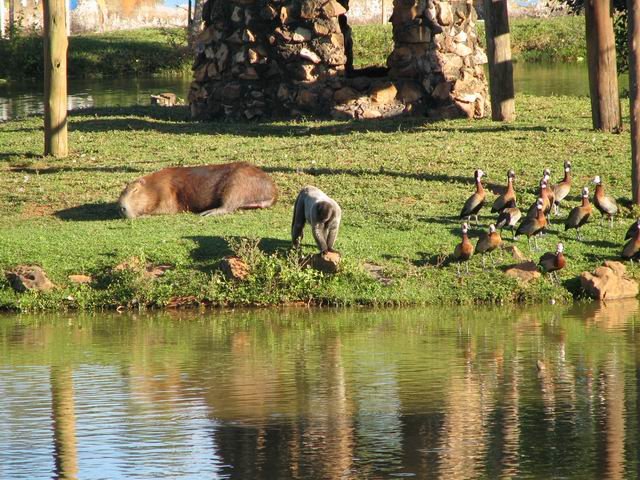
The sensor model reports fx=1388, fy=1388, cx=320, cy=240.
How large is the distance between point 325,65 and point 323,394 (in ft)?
50.2

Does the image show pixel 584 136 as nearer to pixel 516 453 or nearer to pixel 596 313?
pixel 596 313

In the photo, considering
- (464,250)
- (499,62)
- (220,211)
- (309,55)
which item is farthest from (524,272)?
(309,55)

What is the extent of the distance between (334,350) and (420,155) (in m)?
8.36

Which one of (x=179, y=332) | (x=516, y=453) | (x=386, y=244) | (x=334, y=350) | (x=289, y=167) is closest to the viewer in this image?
(x=516, y=453)

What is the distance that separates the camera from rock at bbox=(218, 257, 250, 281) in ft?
50.8

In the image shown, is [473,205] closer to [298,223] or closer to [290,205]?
[298,223]

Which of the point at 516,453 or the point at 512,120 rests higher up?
the point at 512,120

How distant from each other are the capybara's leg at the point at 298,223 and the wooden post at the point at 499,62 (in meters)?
9.53

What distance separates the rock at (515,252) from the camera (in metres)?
16.1

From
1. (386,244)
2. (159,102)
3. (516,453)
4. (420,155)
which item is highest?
(159,102)

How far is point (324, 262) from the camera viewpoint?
50.9 ft

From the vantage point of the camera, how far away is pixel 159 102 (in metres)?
32.2

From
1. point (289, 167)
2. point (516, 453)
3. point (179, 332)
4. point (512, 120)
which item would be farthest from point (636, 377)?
point (512, 120)

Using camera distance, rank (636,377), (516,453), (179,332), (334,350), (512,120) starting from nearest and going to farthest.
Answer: (516,453)
(636,377)
(334,350)
(179,332)
(512,120)
